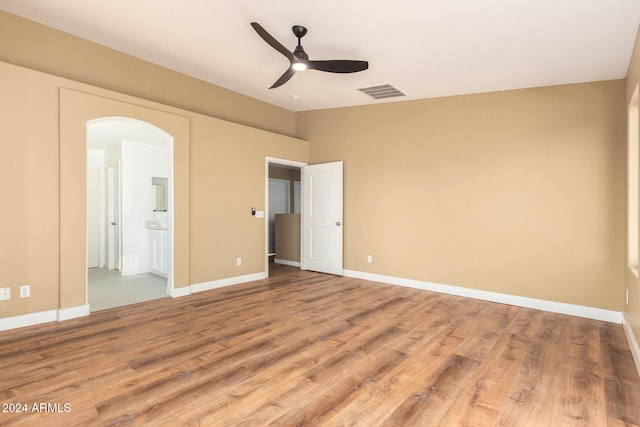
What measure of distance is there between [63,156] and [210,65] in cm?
200

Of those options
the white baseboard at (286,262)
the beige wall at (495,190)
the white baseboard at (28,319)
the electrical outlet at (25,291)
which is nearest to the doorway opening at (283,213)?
the white baseboard at (286,262)

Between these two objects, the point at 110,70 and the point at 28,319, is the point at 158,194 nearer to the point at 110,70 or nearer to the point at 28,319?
the point at 110,70

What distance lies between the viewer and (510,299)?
4.48 m

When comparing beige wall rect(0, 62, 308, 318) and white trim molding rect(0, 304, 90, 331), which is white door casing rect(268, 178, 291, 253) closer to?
beige wall rect(0, 62, 308, 318)

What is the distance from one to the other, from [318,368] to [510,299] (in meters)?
3.17

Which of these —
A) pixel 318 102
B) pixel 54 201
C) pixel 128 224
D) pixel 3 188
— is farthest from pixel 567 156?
pixel 128 224

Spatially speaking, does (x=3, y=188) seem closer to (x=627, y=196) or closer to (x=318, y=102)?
(x=318, y=102)

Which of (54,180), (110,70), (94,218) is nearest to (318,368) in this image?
(54,180)

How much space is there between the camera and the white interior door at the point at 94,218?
6.92 m

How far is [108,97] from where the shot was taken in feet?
12.7

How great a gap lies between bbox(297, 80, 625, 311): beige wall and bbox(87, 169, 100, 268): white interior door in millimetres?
5030

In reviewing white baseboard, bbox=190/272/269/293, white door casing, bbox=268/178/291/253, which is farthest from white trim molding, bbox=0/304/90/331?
white door casing, bbox=268/178/291/253

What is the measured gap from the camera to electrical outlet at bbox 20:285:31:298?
328 centimetres

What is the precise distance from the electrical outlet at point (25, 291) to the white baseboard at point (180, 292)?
1.51m
